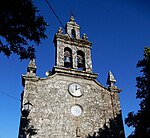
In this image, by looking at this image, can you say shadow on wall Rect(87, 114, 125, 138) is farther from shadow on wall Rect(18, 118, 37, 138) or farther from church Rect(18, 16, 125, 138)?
shadow on wall Rect(18, 118, 37, 138)

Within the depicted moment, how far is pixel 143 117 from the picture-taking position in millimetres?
14586

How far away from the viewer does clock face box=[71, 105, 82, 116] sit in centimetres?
1700

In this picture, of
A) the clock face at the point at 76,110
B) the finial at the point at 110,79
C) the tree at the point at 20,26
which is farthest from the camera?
the finial at the point at 110,79

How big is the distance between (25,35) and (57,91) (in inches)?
389

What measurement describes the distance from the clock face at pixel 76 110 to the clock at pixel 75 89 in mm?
1041

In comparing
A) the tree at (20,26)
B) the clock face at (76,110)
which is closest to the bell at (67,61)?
the clock face at (76,110)

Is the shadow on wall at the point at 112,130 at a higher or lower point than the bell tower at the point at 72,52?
lower

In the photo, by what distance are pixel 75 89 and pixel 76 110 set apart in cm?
188

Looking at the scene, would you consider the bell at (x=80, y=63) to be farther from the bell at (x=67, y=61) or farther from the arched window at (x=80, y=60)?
the bell at (x=67, y=61)

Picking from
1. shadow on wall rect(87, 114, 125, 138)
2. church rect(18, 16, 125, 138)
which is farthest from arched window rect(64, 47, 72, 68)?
shadow on wall rect(87, 114, 125, 138)

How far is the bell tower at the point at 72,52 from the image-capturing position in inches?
789

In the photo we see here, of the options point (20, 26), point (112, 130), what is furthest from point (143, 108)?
point (20, 26)

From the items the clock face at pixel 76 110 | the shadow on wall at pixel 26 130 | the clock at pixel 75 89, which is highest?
the clock at pixel 75 89

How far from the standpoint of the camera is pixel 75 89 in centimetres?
1828
